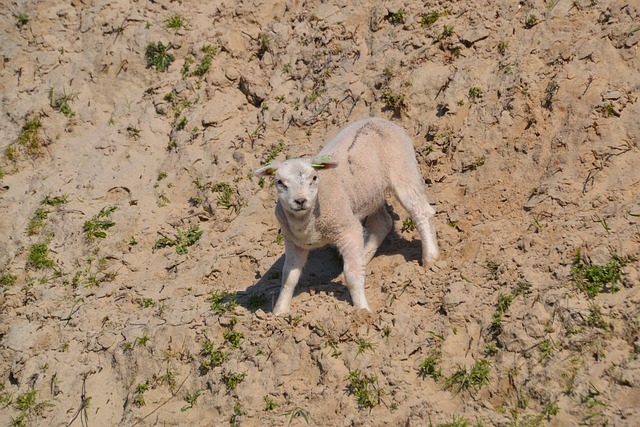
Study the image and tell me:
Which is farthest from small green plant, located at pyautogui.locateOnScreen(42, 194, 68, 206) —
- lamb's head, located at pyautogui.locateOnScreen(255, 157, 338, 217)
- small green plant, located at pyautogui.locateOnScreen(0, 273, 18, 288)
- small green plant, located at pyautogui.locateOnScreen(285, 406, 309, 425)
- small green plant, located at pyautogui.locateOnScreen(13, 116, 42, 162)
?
small green plant, located at pyautogui.locateOnScreen(285, 406, 309, 425)

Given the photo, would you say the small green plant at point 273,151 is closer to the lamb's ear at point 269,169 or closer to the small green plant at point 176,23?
the lamb's ear at point 269,169

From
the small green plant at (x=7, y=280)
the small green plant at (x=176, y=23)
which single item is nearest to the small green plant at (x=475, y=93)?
the small green plant at (x=176, y=23)

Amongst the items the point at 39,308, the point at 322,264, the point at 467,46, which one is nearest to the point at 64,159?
the point at 39,308

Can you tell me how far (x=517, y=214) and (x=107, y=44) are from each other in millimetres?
7392

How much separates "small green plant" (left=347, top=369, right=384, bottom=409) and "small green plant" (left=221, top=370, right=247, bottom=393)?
1.13 metres

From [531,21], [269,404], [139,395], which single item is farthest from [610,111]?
[139,395]

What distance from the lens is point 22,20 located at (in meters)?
13.4

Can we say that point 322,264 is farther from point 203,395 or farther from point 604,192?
point 604,192

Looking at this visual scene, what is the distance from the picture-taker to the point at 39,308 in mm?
10117

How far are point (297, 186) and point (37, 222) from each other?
487 centimetres

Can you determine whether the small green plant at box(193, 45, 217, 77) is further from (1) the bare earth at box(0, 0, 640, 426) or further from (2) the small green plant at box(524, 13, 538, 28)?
(2) the small green plant at box(524, 13, 538, 28)

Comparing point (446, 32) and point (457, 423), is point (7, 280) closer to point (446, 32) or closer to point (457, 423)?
point (457, 423)

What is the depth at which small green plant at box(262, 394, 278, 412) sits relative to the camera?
7.77 m

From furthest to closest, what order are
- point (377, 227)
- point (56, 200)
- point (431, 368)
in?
point (56, 200)
point (377, 227)
point (431, 368)
